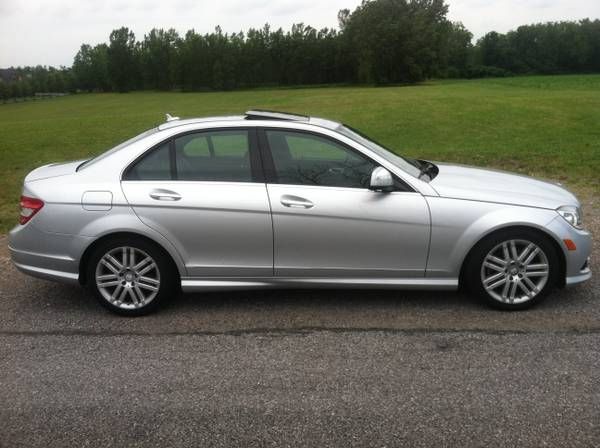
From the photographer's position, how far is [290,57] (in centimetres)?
10312

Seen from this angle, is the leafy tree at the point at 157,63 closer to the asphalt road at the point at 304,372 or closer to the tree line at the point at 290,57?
the tree line at the point at 290,57

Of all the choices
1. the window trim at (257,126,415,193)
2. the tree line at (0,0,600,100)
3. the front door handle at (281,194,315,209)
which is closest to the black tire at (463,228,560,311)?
the window trim at (257,126,415,193)

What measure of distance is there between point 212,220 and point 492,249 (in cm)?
211

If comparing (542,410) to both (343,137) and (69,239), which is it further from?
(69,239)

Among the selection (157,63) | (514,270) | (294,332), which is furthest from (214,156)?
(157,63)

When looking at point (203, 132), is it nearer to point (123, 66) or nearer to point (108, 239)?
point (108, 239)

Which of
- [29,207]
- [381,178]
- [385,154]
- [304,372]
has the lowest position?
[304,372]

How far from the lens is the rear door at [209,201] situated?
4711 mm

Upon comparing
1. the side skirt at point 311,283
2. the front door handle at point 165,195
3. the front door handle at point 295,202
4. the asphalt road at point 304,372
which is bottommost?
the asphalt road at point 304,372

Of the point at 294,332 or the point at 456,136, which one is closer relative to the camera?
the point at 294,332

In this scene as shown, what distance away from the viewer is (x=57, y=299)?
17.7ft

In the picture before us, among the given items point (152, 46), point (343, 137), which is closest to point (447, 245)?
Answer: point (343, 137)

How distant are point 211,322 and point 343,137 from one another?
5.76 feet

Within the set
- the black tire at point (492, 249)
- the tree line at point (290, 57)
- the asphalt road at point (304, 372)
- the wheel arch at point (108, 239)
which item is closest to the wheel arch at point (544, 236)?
the black tire at point (492, 249)
